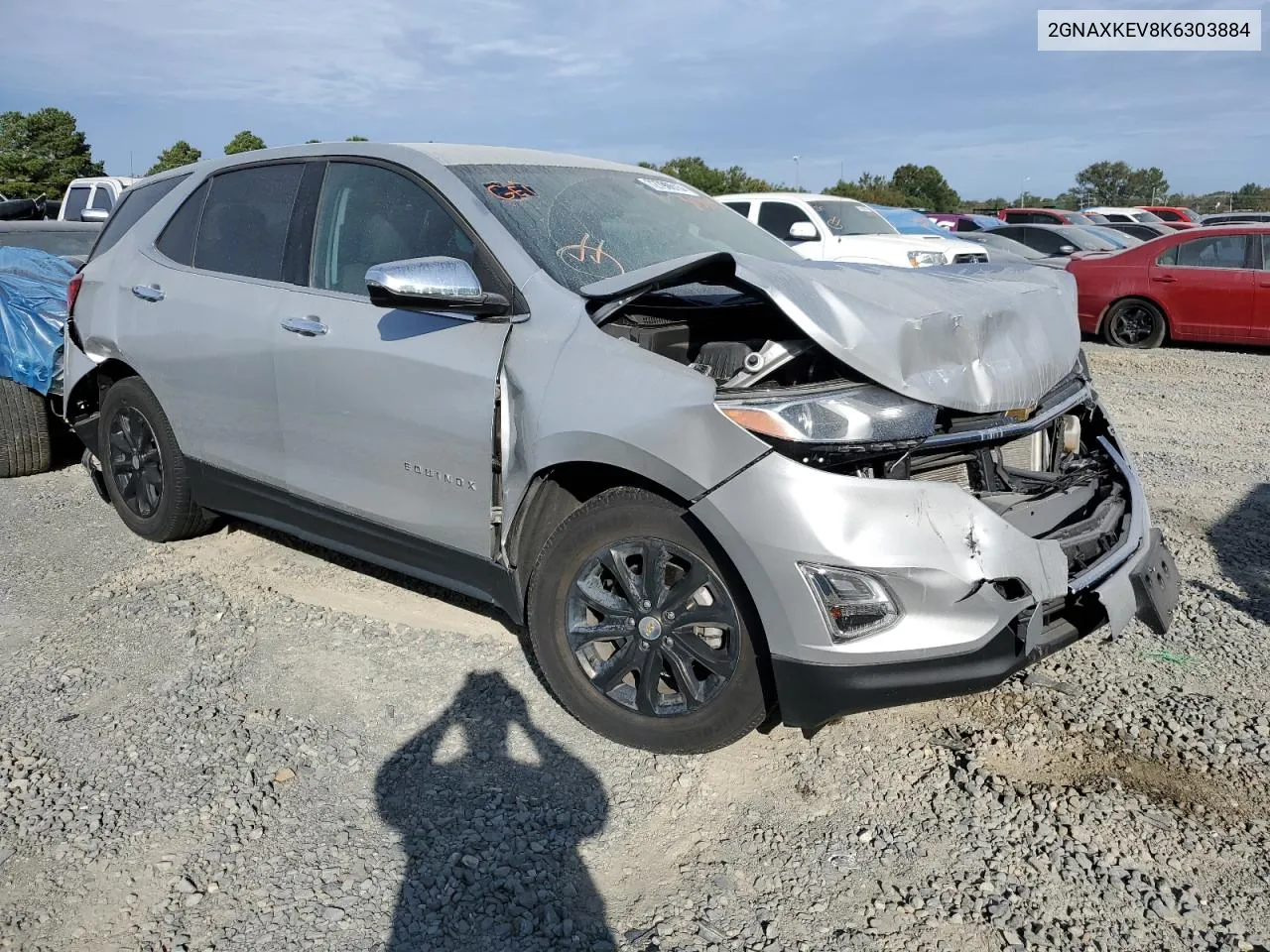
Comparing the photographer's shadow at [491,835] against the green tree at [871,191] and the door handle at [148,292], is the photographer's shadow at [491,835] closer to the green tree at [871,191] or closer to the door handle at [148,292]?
the door handle at [148,292]

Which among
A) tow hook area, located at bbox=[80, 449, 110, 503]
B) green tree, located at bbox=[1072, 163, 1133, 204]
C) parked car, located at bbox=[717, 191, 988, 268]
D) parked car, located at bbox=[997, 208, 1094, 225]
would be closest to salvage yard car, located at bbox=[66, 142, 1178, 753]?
tow hook area, located at bbox=[80, 449, 110, 503]

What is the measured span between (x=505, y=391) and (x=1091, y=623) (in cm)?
183

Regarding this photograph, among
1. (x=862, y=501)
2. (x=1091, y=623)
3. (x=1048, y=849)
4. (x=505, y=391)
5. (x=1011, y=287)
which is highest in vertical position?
(x=1011, y=287)

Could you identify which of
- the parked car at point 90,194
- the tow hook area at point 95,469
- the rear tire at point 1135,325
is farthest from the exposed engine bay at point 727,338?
the parked car at point 90,194

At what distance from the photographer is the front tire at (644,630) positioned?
3010mm

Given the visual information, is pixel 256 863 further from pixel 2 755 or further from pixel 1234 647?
pixel 1234 647

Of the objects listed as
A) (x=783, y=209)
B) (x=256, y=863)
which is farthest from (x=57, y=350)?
(x=783, y=209)

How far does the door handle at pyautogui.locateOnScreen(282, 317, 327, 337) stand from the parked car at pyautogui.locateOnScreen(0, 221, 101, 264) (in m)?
4.86

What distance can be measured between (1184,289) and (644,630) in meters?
10.9

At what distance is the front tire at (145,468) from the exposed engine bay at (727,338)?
2351mm

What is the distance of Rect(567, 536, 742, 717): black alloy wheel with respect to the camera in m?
3.03

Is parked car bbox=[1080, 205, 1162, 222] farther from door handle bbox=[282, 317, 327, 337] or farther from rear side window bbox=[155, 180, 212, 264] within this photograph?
door handle bbox=[282, 317, 327, 337]

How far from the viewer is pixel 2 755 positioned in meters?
3.30

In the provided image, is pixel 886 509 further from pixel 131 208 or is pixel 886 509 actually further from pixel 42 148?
pixel 42 148
